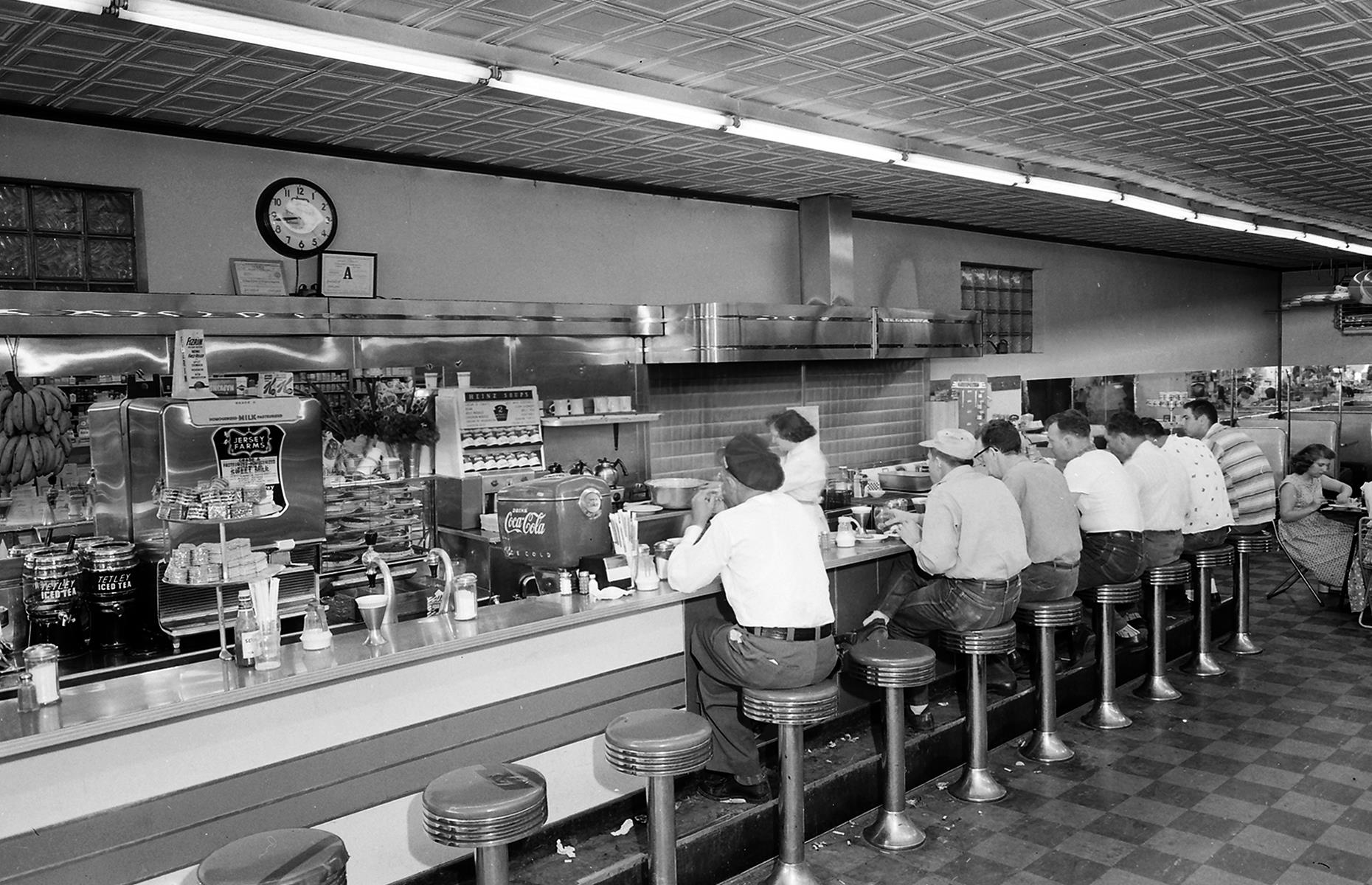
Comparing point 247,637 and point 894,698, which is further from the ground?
point 247,637

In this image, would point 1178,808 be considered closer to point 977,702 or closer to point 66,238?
point 977,702

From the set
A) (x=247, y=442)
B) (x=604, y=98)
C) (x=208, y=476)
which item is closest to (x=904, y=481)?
(x=604, y=98)

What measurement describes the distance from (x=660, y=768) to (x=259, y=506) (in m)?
1.96

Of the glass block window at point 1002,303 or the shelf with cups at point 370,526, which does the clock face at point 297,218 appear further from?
the glass block window at point 1002,303

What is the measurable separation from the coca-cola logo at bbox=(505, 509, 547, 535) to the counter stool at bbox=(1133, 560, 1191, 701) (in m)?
4.10

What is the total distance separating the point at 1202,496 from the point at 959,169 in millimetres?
2785

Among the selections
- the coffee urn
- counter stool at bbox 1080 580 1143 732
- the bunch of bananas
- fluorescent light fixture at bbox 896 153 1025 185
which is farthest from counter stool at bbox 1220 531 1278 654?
the bunch of bananas

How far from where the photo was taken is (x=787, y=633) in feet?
14.0

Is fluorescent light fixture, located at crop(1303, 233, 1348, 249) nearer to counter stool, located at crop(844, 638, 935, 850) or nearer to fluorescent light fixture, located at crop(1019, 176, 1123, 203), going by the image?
fluorescent light fixture, located at crop(1019, 176, 1123, 203)

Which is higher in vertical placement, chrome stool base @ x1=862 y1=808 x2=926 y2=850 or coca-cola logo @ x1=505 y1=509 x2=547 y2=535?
coca-cola logo @ x1=505 y1=509 x2=547 y2=535

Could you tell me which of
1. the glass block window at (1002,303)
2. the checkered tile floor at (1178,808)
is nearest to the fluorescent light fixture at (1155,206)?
the glass block window at (1002,303)

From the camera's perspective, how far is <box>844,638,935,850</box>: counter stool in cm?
453

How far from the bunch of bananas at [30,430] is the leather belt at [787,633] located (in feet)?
11.7

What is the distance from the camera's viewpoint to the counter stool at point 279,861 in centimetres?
273
